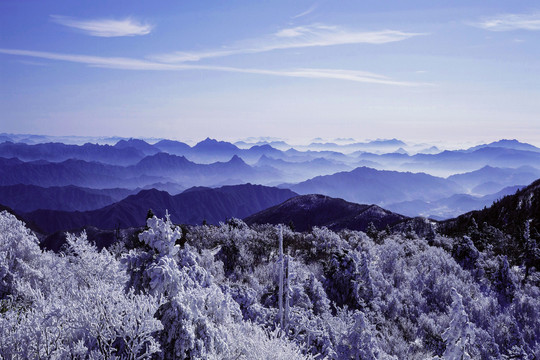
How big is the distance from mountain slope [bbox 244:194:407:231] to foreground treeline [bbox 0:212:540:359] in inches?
3060

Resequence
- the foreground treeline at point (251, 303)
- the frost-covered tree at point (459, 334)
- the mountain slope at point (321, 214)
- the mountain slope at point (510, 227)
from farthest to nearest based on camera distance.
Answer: the mountain slope at point (321, 214) → the mountain slope at point (510, 227) → the frost-covered tree at point (459, 334) → the foreground treeline at point (251, 303)

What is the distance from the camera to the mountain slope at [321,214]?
127231 millimetres

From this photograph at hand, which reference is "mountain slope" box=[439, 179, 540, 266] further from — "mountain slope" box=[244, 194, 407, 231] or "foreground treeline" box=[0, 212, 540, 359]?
"mountain slope" box=[244, 194, 407, 231]

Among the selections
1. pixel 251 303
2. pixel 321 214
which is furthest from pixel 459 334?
pixel 321 214

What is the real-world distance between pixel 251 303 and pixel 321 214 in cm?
13671

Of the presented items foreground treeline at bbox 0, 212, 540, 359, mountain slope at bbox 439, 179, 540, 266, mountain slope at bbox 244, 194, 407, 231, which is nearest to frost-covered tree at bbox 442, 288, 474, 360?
foreground treeline at bbox 0, 212, 540, 359

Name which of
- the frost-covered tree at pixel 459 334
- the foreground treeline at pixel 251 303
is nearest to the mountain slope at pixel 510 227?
the foreground treeline at pixel 251 303

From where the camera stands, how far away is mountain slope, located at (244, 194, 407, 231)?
5009 inches

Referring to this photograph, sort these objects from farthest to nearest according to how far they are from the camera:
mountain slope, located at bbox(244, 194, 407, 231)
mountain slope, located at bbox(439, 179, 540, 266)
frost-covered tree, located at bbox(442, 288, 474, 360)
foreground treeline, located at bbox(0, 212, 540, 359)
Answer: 1. mountain slope, located at bbox(244, 194, 407, 231)
2. mountain slope, located at bbox(439, 179, 540, 266)
3. frost-covered tree, located at bbox(442, 288, 474, 360)
4. foreground treeline, located at bbox(0, 212, 540, 359)

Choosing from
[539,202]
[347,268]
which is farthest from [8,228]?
[539,202]

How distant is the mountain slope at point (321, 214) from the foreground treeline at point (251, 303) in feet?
255

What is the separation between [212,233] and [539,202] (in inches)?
2746

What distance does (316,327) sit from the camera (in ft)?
65.8

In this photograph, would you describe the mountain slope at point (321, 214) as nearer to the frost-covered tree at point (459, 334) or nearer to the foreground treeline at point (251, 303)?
the foreground treeline at point (251, 303)
